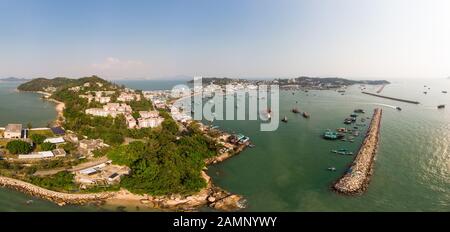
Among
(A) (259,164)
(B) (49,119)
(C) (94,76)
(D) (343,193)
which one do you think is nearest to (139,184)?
(A) (259,164)

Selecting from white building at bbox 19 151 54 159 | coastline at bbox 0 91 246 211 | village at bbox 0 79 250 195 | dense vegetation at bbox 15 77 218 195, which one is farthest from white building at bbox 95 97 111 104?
coastline at bbox 0 91 246 211

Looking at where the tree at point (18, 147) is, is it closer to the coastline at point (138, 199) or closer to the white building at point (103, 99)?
the coastline at point (138, 199)

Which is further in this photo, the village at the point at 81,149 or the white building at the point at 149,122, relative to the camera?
the white building at the point at 149,122

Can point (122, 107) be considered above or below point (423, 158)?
above

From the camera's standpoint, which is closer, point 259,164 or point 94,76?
point 259,164

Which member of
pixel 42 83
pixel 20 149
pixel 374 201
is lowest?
pixel 374 201

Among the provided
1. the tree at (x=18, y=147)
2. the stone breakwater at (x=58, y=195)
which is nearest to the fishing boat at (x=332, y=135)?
the stone breakwater at (x=58, y=195)

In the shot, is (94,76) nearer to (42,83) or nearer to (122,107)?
(42,83)

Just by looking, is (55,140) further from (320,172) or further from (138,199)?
(320,172)
